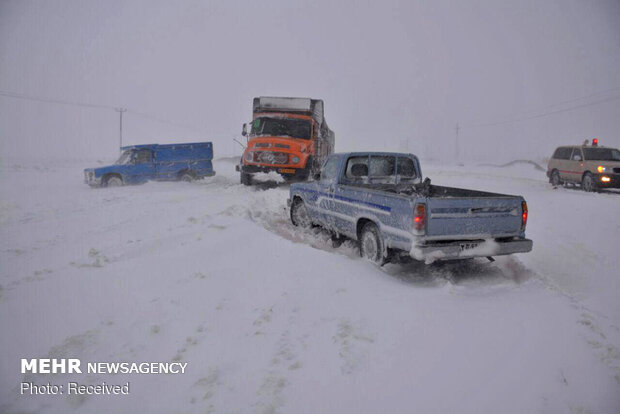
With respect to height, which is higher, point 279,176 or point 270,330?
point 279,176

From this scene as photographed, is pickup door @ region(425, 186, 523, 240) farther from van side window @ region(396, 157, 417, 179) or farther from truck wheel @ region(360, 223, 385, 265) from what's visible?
van side window @ region(396, 157, 417, 179)

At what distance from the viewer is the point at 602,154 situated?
16.0 metres

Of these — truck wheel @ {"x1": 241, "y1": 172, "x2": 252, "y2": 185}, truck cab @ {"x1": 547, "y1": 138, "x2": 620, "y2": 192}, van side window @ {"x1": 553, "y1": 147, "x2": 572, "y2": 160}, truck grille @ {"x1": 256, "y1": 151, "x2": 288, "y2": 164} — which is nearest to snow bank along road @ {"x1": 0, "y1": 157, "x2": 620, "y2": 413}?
truck grille @ {"x1": 256, "y1": 151, "x2": 288, "y2": 164}

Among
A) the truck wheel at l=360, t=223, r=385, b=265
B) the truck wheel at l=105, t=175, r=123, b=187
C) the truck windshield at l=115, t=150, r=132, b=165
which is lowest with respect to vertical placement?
the truck wheel at l=360, t=223, r=385, b=265

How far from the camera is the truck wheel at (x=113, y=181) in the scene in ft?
52.4

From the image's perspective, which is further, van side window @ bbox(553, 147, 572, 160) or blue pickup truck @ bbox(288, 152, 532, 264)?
van side window @ bbox(553, 147, 572, 160)

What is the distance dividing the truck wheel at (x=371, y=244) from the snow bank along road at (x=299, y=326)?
0.28 meters

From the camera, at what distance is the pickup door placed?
4.93 m

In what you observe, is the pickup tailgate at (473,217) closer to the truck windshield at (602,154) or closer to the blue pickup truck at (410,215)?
the blue pickup truck at (410,215)

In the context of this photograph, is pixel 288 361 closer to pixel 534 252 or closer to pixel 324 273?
pixel 324 273

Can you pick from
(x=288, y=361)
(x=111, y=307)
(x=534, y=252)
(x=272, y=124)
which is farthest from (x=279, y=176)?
(x=288, y=361)

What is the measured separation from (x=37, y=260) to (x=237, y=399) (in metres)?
4.50

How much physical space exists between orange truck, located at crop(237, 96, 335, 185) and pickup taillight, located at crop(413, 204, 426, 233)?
371 inches

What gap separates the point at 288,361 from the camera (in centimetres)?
317
